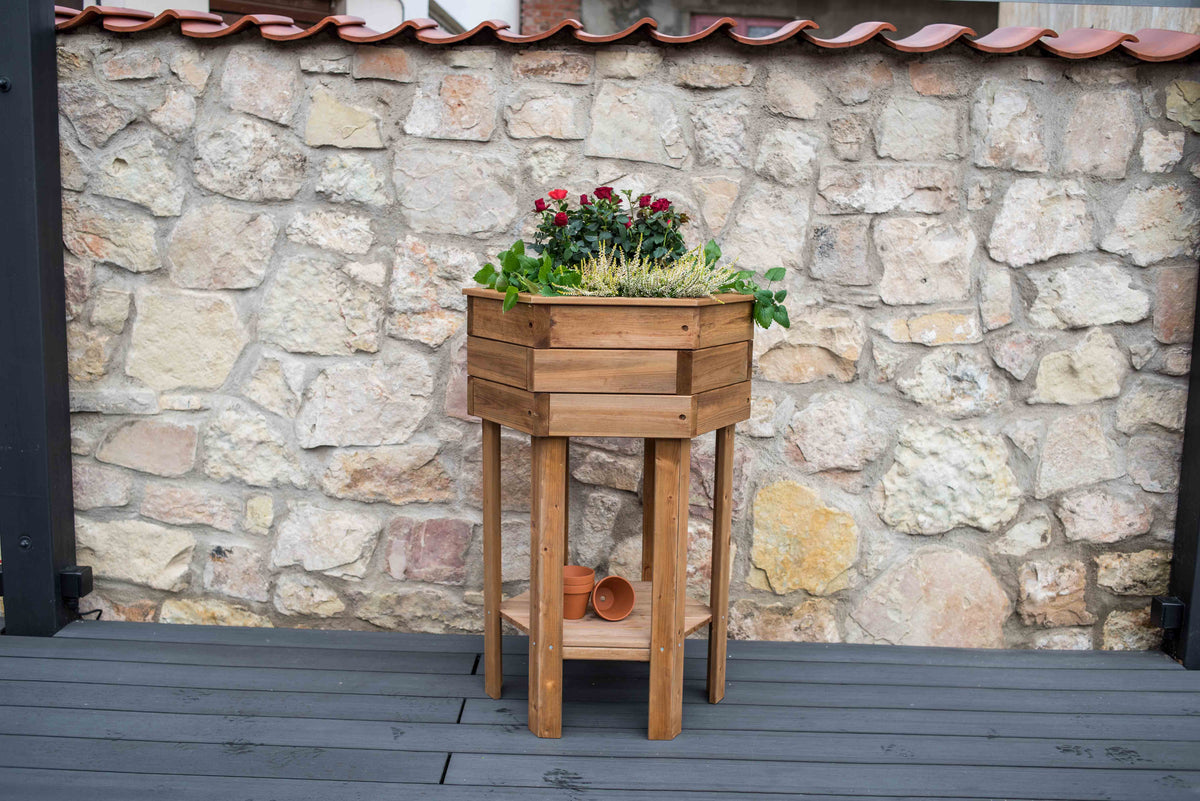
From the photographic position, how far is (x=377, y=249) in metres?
2.60

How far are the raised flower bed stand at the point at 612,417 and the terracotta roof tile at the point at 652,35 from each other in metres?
0.75

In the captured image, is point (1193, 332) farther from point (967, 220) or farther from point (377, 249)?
point (377, 249)

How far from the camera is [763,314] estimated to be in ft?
7.10

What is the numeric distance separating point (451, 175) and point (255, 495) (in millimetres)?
1028

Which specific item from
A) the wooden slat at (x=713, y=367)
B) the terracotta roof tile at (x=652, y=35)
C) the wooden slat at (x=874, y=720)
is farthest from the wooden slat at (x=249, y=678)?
the terracotta roof tile at (x=652, y=35)

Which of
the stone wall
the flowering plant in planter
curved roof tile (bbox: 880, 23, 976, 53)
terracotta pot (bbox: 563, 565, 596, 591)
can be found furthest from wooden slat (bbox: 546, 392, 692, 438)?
curved roof tile (bbox: 880, 23, 976, 53)

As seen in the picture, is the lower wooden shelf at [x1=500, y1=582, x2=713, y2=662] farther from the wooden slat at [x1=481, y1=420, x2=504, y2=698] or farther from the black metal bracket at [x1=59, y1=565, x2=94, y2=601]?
the black metal bracket at [x1=59, y1=565, x2=94, y2=601]

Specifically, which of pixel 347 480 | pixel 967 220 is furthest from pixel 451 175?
pixel 967 220

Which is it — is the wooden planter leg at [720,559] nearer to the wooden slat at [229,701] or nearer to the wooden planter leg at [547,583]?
the wooden slat at [229,701]

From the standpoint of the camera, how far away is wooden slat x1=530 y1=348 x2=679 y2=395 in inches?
77.8

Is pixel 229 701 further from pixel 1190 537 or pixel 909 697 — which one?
pixel 1190 537

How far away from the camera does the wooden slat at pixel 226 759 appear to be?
199 centimetres

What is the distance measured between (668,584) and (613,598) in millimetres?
293

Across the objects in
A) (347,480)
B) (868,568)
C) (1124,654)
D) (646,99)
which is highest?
(646,99)
